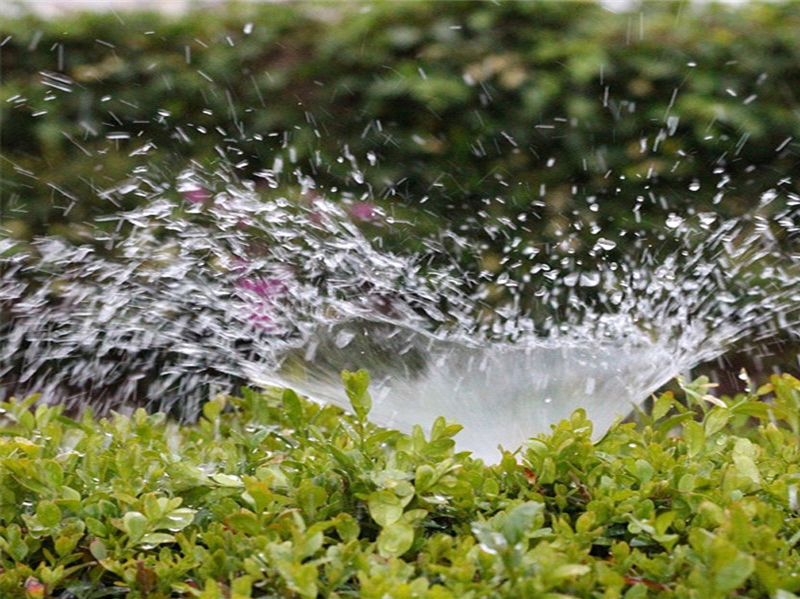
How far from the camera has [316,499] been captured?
1358 millimetres

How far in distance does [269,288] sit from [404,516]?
2.61 m

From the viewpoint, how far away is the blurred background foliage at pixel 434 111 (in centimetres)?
446

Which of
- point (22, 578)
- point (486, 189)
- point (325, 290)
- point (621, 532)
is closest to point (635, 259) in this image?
point (486, 189)

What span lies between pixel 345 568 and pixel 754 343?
11.3 feet

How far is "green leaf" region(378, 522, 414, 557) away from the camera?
1228mm

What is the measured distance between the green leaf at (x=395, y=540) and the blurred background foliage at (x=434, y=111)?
10.7 ft

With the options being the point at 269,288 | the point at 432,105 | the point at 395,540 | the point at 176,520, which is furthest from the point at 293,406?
the point at 432,105

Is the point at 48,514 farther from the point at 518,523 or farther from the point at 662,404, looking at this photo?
the point at 662,404

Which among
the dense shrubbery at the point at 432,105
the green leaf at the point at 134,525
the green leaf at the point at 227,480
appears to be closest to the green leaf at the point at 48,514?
the green leaf at the point at 134,525

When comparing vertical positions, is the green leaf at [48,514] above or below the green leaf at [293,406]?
below

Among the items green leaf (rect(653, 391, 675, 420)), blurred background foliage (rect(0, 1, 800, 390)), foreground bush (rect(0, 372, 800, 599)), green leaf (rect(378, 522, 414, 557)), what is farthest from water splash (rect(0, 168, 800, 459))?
green leaf (rect(378, 522, 414, 557))

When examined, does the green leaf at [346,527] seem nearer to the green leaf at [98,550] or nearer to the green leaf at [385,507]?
the green leaf at [385,507]

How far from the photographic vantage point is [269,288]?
152 inches

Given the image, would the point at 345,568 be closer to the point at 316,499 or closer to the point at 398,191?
the point at 316,499
